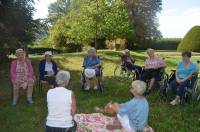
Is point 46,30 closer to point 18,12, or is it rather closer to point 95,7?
point 18,12

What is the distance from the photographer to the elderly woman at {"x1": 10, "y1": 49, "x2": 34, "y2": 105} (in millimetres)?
11414

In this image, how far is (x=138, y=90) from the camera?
6633 mm

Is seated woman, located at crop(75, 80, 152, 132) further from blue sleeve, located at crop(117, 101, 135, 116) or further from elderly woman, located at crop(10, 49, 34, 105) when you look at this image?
elderly woman, located at crop(10, 49, 34, 105)

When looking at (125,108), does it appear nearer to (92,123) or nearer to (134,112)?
(134,112)

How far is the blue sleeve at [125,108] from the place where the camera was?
22.2 ft

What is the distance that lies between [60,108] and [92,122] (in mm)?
1692

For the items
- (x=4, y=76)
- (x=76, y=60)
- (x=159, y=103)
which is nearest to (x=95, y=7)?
(x=76, y=60)

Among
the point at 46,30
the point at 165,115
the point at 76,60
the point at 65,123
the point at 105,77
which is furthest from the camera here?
the point at 76,60

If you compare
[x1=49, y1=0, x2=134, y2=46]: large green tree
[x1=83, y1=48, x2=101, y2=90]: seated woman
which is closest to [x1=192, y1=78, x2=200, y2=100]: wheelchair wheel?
[x1=83, y1=48, x2=101, y2=90]: seated woman

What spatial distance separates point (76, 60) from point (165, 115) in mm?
14164

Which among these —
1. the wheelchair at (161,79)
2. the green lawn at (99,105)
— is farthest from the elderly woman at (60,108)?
the wheelchair at (161,79)

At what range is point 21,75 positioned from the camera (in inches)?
455

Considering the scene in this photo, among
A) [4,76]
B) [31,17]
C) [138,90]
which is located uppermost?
[31,17]

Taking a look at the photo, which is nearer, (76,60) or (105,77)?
(105,77)
